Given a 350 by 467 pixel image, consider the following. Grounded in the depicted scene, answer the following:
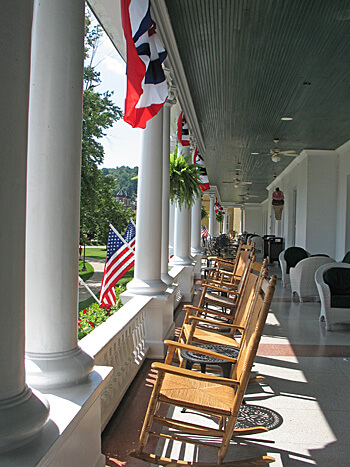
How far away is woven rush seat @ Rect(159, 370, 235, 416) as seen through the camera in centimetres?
238

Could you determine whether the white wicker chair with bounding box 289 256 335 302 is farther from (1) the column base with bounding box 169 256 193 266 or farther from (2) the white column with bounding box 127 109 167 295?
(2) the white column with bounding box 127 109 167 295

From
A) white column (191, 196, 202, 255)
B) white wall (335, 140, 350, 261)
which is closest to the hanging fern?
white column (191, 196, 202, 255)

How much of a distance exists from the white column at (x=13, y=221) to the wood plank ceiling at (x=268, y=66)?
3796mm

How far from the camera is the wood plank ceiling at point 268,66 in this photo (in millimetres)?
4961

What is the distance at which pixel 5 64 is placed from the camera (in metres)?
1.45

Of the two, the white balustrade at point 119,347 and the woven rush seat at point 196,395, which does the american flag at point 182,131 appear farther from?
the woven rush seat at point 196,395

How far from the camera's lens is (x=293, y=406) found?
354 cm

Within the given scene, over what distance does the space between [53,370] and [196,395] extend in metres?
0.83

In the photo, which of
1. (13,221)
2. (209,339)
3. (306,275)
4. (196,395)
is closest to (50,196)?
(13,221)

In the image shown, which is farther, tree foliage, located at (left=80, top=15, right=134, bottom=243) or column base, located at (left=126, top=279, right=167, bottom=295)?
tree foliage, located at (left=80, top=15, right=134, bottom=243)

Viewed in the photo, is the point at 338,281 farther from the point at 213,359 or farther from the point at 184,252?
the point at 213,359

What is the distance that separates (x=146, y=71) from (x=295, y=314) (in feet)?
16.3

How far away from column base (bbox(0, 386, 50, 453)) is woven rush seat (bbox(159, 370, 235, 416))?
926 millimetres

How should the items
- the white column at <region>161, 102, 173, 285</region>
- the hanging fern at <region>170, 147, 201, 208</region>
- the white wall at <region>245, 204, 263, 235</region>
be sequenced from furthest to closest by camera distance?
the white wall at <region>245, 204, 263, 235</region>, the hanging fern at <region>170, 147, 201, 208</region>, the white column at <region>161, 102, 173, 285</region>
